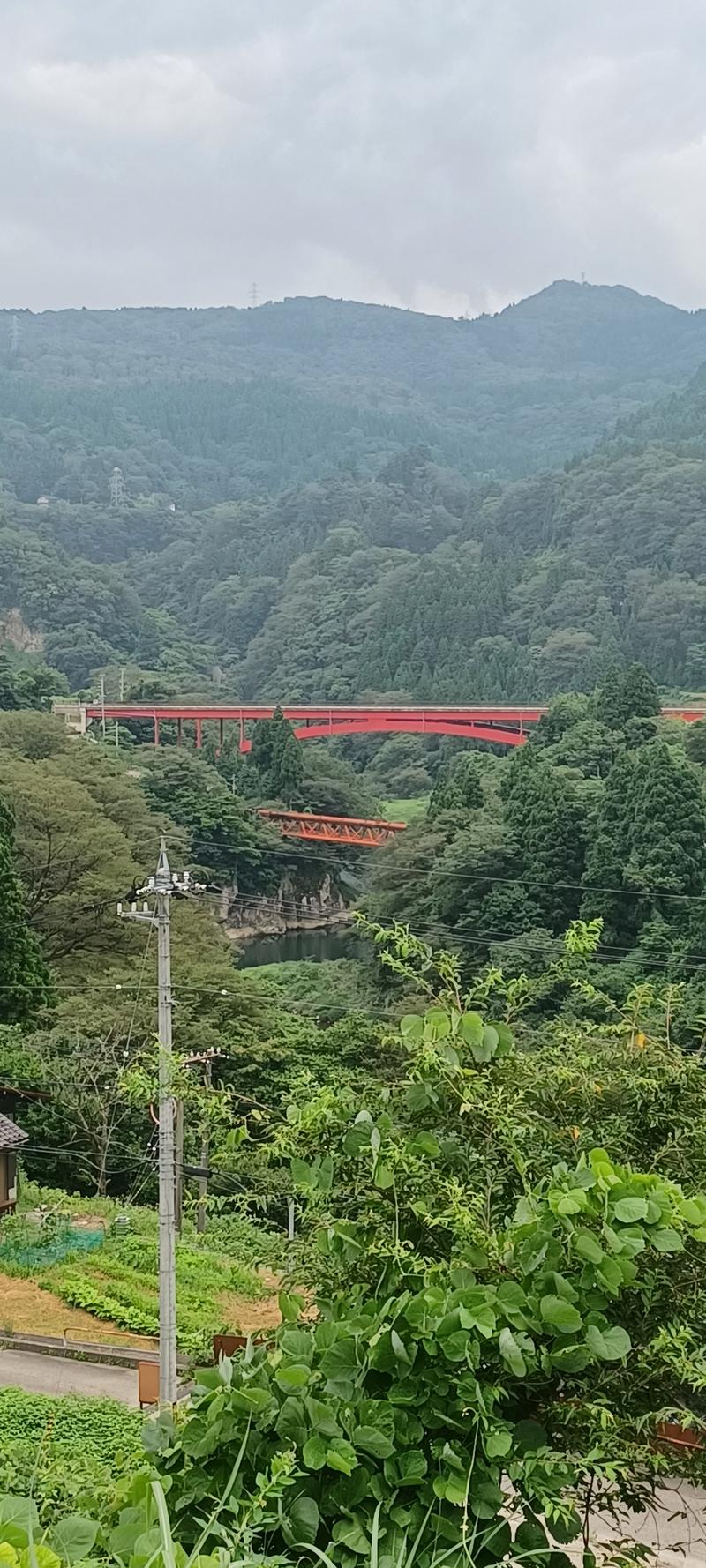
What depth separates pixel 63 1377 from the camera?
1062 cm

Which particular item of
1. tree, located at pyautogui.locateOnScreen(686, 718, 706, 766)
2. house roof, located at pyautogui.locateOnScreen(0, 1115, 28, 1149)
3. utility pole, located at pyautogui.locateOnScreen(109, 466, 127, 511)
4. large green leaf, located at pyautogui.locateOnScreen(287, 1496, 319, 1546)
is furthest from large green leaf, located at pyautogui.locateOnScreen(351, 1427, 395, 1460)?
utility pole, located at pyautogui.locateOnScreen(109, 466, 127, 511)

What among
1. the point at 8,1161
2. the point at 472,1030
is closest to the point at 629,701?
the point at 8,1161

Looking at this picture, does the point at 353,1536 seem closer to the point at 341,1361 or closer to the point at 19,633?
the point at 341,1361

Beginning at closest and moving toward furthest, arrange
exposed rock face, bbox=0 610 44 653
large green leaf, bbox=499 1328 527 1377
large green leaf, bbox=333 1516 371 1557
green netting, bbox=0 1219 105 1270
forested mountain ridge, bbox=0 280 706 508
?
large green leaf, bbox=333 1516 371 1557 < large green leaf, bbox=499 1328 527 1377 < green netting, bbox=0 1219 105 1270 < exposed rock face, bbox=0 610 44 653 < forested mountain ridge, bbox=0 280 706 508

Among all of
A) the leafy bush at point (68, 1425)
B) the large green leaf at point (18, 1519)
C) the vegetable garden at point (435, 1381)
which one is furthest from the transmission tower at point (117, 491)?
the large green leaf at point (18, 1519)

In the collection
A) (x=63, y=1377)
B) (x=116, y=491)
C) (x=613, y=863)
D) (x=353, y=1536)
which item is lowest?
(x=63, y=1377)

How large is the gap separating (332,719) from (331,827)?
10.9 metres

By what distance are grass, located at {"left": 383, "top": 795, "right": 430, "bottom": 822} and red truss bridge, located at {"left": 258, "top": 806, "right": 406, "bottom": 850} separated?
1350 mm

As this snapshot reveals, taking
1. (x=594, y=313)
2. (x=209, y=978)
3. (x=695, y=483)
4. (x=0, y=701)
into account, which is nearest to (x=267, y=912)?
(x=0, y=701)

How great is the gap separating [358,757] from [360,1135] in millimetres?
48183

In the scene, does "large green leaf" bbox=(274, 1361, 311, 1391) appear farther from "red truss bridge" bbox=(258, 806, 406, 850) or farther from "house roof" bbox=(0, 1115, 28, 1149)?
"red truss bridge" bbox=(258, 806, 406, 850)

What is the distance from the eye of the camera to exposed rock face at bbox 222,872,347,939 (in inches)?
1433

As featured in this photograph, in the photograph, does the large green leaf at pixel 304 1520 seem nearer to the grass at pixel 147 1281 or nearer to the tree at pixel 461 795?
the grass at pixel 147 1281

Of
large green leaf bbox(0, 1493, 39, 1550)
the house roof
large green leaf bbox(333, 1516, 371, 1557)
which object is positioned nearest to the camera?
large green leaf bbox(0, 1493, 39, 1550)
